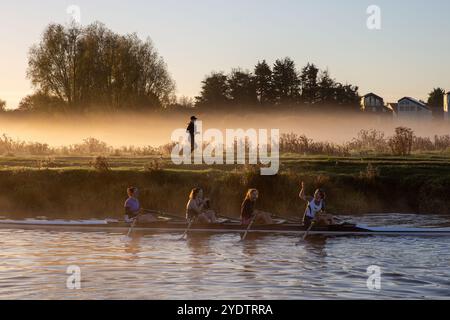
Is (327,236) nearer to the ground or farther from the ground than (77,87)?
nearer to the ground

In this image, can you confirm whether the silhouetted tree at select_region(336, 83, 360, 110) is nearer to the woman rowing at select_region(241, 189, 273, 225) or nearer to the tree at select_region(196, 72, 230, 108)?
the tree at select_region(196, 72, 230, 108)

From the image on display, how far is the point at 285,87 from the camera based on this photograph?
294 ft

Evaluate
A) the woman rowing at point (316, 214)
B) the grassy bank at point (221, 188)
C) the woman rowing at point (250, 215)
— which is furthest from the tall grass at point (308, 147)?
the woman rowing at point (316, 214)

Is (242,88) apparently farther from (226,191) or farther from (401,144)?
(226,191)

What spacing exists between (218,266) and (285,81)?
232 ft

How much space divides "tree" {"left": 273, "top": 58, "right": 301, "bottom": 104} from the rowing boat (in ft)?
212

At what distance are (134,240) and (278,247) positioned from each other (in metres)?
4.80

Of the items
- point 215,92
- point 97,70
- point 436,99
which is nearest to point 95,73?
point 97,70

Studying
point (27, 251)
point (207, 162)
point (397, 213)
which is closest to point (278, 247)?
point (27, 251)

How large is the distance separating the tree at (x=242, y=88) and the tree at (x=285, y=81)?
109 inches

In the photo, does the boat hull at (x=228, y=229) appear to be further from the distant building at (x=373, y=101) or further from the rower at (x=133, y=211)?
the distant building at (x=373, y=101)

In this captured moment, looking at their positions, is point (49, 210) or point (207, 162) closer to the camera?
point (49, 210)
